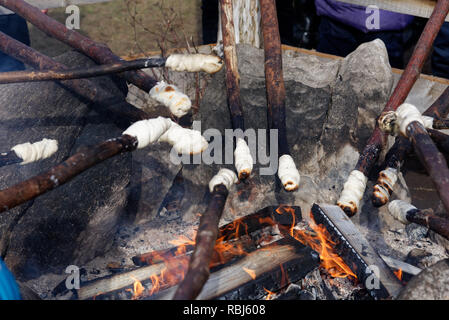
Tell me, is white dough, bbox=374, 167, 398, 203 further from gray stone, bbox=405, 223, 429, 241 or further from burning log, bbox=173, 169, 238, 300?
burning log, bbox=173, 169, 238, 300

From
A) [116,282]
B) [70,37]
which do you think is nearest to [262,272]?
[116,282]

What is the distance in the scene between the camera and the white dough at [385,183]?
9.22 ft

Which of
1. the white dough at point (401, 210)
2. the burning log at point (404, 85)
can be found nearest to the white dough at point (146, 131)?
the burning log at point (404, 85)

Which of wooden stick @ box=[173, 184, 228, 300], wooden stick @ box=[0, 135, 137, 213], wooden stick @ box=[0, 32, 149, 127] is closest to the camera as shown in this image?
wooden stick @ box=[173, 184, 228, 300]

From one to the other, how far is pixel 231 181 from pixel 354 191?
0.87 metres

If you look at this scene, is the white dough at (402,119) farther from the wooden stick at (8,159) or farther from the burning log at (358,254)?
the wooden stick at (8,159)

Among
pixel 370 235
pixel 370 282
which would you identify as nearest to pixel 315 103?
pixel 370 235

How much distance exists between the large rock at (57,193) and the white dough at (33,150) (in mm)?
384

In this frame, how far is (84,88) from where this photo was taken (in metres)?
3.57

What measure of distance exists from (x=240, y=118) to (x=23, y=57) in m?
1.99

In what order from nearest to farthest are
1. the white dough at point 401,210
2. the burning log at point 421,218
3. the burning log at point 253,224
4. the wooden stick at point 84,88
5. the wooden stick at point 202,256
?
the wooden stick at point 202,256
the burning log at point 421,218
the white dough at point 401,210
the burning log at point 253,224
the wooden stick at point 84,88

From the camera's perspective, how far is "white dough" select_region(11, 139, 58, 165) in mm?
2746

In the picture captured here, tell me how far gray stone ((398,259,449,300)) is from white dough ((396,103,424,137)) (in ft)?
2.98

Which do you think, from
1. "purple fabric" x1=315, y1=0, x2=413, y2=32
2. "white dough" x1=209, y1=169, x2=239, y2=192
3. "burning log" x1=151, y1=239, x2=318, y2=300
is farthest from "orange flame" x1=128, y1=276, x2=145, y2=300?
"purple fabric" x1=315, y1=0, x2=413, y2=32
